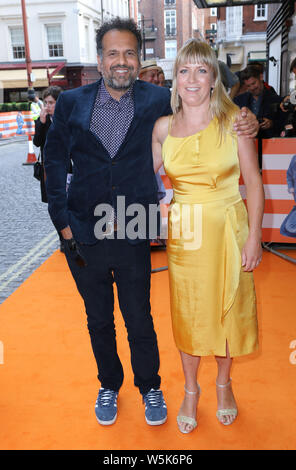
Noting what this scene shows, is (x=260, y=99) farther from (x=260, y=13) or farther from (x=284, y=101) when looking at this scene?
(x=260, y=13)

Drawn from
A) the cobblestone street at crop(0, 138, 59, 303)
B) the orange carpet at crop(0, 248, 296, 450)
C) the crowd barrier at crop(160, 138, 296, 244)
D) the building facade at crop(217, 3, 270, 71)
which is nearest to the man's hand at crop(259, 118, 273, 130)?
the crowd barrier at crop(160, 138, 296, 244)

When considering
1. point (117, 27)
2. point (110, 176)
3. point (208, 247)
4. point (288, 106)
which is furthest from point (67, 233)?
point (288, 106)

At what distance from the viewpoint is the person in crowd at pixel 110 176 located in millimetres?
2473

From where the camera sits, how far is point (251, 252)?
2.49 metres

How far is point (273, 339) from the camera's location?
3812 mm

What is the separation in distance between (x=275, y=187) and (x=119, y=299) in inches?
149

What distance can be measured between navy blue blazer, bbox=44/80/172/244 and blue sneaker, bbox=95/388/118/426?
1.01 metres

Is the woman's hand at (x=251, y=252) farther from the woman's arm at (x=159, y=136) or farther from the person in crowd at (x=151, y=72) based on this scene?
the person in crowd at (x=151, y=72)

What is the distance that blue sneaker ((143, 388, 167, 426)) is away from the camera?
111 inches

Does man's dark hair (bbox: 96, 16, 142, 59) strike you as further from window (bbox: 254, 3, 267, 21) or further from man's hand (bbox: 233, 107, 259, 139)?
window (bbox: 254, 3, 267, 21)

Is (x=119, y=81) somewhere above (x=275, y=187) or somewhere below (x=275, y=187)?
above
